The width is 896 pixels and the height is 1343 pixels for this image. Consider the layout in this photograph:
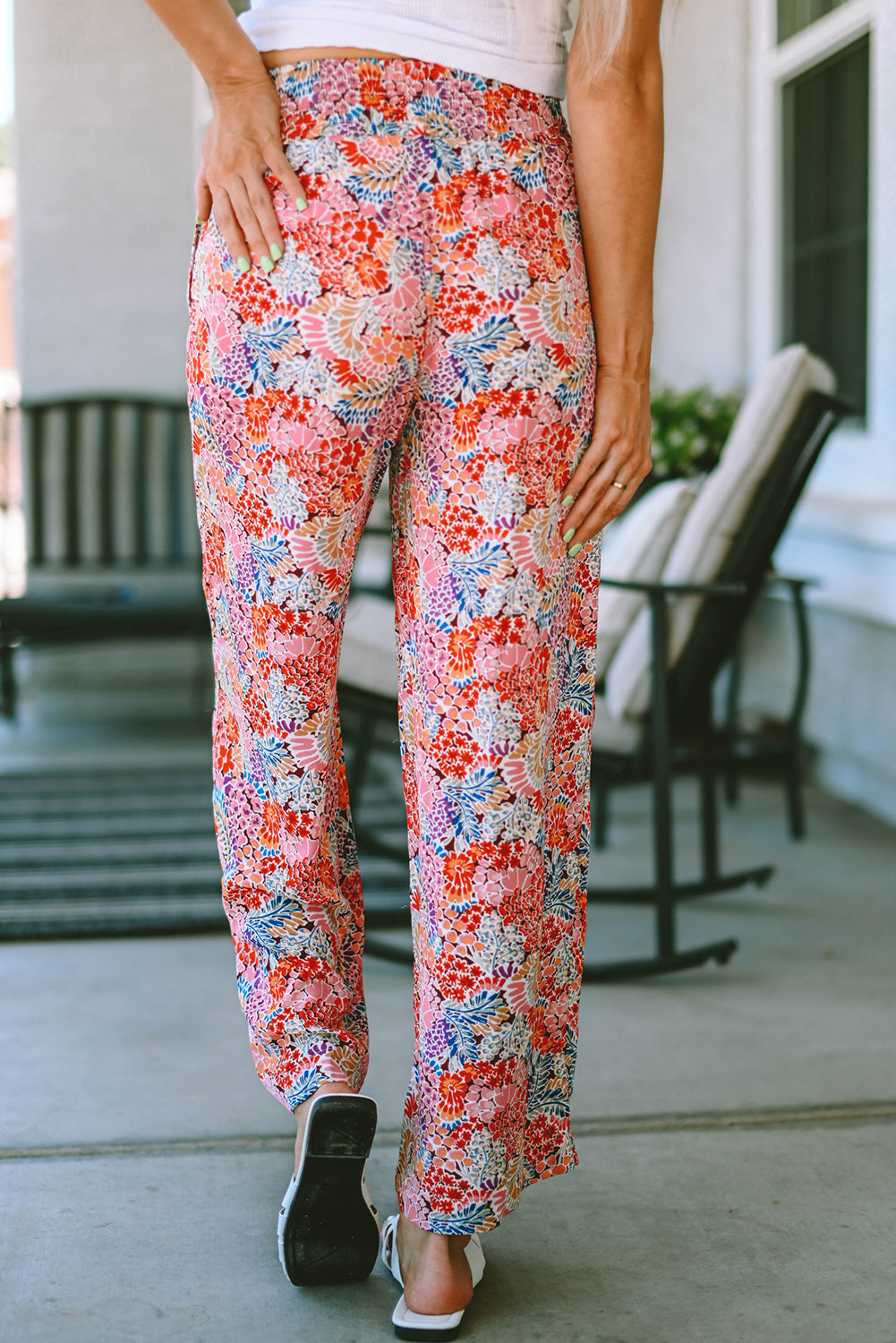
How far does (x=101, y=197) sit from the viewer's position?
486 cm

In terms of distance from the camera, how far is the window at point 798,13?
3.56m

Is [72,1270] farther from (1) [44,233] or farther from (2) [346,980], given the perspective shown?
(1) [44,233]

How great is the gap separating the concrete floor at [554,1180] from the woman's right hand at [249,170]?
958 millimetres

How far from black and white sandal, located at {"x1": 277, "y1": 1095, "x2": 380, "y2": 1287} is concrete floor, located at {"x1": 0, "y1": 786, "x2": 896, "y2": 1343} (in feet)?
0.10

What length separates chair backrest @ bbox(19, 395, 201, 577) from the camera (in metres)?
4.91

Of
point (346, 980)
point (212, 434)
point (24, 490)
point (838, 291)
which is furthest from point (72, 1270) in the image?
point (24, 490)

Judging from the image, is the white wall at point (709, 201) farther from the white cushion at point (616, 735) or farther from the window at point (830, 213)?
the white cushion at point (616, 735)

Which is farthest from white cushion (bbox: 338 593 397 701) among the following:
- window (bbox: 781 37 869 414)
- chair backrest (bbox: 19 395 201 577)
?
chair backrest (bbox: 19 395 201 577)

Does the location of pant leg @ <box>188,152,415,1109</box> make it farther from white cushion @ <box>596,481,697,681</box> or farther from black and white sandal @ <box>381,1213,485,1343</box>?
white cushion @ <box>596,481,697,681</box>

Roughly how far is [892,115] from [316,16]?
2268 millimetres

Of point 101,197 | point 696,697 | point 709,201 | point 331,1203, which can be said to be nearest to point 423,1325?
point 331,1203

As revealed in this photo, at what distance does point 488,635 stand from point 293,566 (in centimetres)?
18

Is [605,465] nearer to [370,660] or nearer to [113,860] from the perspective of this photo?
[370,660]

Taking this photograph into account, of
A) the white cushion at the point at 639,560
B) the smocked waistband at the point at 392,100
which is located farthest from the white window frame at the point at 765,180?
the smocked waistband at the point at 392,100
